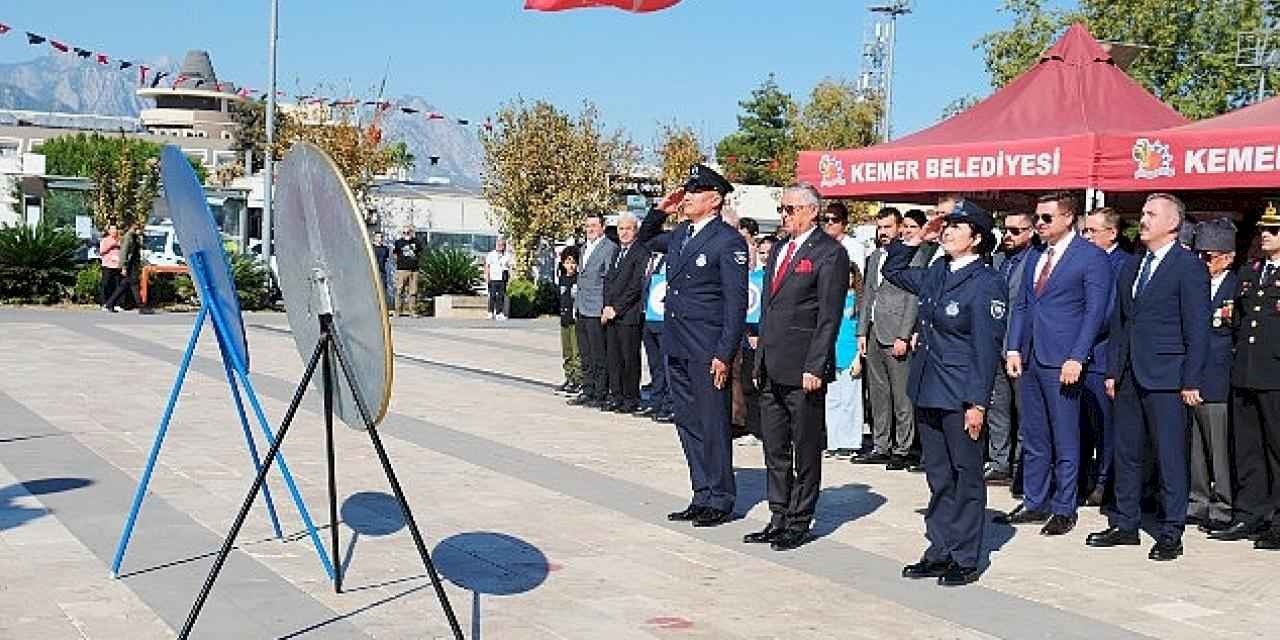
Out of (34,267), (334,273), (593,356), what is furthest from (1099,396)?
(34,267)

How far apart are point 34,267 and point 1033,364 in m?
24.5

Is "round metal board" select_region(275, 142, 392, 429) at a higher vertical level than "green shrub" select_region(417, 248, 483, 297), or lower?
higher

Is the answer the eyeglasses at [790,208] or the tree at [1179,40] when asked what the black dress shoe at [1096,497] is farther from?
the tree at [1179,40]

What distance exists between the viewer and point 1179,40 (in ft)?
141

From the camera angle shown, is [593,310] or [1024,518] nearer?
[1024,518]

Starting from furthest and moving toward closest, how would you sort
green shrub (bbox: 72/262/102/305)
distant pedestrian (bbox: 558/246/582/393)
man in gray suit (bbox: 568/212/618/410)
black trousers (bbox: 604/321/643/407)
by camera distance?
green shrub (bbox: 72/262/102/305)
distant pedestrian (bbox: 558/246/582/393)
man in gray suit (bbox: 568/212/618/410)
black trousers (bbox: 604/321/643/407)

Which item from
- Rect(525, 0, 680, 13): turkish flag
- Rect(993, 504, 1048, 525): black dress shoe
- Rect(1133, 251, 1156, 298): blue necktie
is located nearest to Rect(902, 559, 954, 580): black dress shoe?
Rect(993, 504, 1048, 525): black dress shoe

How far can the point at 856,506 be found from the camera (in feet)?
33.4

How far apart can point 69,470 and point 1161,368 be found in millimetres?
6793

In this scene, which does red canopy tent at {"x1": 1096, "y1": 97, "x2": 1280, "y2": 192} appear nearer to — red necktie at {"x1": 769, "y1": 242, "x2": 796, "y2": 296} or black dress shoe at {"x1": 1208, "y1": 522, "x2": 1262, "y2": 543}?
black dress shoe at {"x1": 1208, "y1": 522, "x2": 1262, "y2": 543}

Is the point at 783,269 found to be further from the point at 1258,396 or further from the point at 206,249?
the point at 206,249

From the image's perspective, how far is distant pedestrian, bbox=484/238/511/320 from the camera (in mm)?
31625

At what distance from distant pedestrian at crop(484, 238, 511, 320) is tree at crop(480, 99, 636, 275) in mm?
6781

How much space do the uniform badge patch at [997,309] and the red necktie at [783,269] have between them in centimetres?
125
